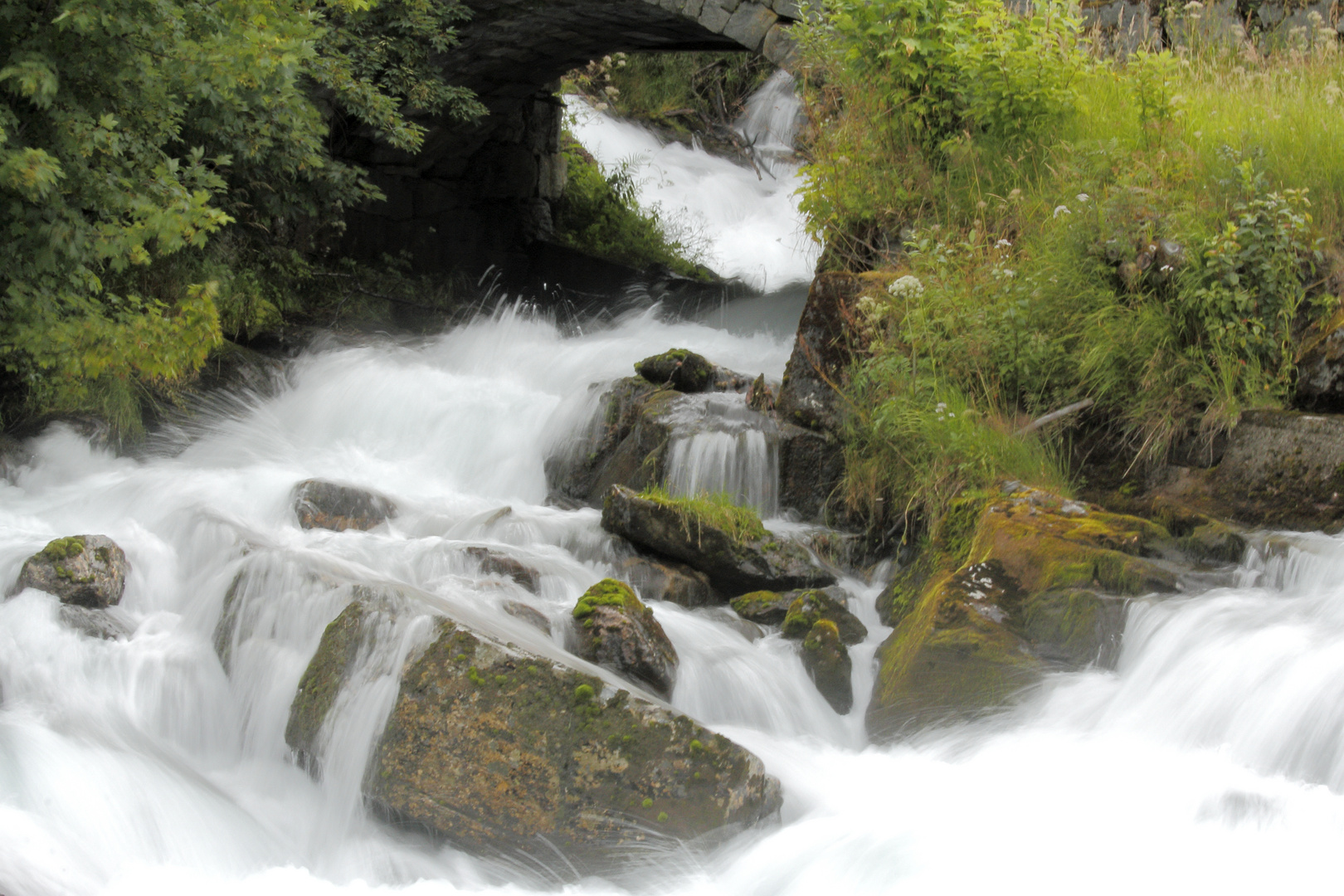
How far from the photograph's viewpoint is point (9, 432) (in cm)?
751

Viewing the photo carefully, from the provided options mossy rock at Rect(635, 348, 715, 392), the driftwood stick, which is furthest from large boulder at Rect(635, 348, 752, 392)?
the driftwood stick

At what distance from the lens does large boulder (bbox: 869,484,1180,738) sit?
4.29 metres

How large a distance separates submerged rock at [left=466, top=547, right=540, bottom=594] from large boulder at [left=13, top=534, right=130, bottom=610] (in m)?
1.72

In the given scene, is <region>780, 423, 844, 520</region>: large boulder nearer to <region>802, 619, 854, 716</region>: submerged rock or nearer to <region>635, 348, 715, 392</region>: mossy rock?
<region>635, 348, 715, 392</region>: mossy rock

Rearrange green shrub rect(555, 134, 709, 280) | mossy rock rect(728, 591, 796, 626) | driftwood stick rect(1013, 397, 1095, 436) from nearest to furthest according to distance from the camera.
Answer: mossy rock rect(728, 591, 796, 626)
driftwood stick rect(1013, 397, 1095, 436)
green shrub rect(555, 134, 709, 280)

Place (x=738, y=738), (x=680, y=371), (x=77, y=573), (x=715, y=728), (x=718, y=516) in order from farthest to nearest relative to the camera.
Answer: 1. (x=680, y=371)
2. (x=718, y=516)
3. (x=77, y=573)
4. (x=715, y=728)
5. (x=738, y=738)

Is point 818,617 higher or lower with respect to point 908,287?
lower

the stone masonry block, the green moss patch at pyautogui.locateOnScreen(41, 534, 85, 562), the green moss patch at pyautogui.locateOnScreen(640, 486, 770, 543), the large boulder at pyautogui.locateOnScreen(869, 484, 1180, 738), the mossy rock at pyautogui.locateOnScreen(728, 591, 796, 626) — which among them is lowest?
the green moss patch at pyautogui.locateOnScreen(41, 534, 85, 562)

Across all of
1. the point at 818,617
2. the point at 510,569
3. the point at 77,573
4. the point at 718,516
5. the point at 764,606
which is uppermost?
the point at 718,516

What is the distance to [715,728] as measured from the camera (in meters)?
4.55

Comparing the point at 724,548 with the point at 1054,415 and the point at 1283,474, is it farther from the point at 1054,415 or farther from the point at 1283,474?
the point at 1283,474

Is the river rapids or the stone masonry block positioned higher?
the stone masonry block

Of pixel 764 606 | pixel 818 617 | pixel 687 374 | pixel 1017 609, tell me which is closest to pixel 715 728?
pixel 818 617

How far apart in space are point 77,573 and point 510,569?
2010 mm
